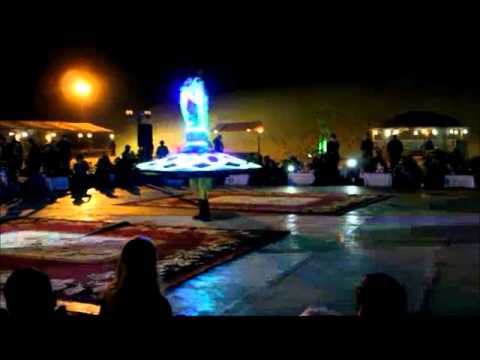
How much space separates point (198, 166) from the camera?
44.1 feet

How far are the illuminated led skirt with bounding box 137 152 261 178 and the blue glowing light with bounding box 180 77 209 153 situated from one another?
376 millimetres

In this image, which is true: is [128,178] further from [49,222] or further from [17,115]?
[17,115]

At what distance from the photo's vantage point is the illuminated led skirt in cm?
1334

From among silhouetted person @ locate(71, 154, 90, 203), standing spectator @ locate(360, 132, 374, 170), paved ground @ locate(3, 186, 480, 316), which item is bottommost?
paved ground @ locate(3, 186, 480, 316)

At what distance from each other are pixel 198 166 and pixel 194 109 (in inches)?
56.2

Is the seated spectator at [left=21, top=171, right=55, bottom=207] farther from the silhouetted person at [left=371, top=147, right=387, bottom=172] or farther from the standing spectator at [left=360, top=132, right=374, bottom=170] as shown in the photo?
the silhouetted person at [left=371, top=147, right=387, bottom=172]

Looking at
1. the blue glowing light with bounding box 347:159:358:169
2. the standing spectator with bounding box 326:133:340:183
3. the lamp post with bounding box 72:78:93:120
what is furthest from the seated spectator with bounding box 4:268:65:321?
the lamp post with bounding box 72:78:93:120

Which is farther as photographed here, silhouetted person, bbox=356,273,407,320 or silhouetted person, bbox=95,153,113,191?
silhouetted person, bbox=95,153,113,191

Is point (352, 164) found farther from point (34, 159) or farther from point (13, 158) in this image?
point (13, 158)

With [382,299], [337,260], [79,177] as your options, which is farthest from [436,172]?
[382,299]

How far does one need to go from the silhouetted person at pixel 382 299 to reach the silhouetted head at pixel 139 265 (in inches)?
48.0

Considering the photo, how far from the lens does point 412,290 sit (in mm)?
7145

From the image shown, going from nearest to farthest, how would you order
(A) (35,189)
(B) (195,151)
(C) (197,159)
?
(C) (197,159), (B) (195,151), (A) (35,189)

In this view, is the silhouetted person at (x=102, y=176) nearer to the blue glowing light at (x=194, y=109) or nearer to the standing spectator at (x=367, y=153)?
the blue glowing light at (x=194, y=109)
